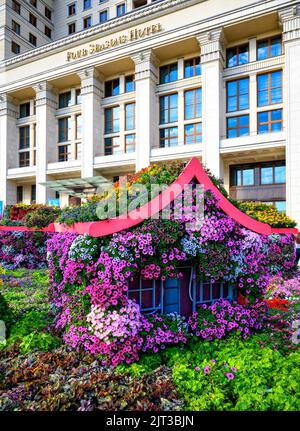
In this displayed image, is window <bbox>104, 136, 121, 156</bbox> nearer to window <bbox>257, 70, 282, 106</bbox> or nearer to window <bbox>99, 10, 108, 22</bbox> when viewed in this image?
window <bbox>257, 70, 282, 106</bbox>

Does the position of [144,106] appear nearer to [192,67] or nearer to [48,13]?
[192,67]

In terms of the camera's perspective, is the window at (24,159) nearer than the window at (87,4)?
Yes

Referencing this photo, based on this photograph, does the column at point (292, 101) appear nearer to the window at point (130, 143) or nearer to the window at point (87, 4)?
the window at point (130, 143)

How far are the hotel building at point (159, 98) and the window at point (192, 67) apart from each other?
9 cm

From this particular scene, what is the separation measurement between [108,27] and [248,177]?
18207mm

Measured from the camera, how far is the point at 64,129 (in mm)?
31406

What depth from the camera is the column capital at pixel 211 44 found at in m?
22.6

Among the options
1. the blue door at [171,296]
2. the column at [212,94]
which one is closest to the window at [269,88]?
the column at [212,94]

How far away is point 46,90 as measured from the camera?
99.0 feet

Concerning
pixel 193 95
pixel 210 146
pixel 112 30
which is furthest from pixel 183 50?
pixel 210 146

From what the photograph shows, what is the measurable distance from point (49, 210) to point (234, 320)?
40.4ft

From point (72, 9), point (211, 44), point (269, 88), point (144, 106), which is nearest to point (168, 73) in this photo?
point (144, 106)

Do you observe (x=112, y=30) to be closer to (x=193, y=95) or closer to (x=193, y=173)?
(x=193, y=95)

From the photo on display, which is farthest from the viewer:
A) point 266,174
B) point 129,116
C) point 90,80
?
point 129,116
